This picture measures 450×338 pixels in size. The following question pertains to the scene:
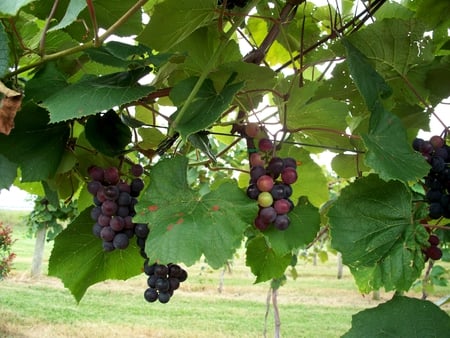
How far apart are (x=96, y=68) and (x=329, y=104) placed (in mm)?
448

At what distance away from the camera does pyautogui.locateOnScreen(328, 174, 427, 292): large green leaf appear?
2.63 feet

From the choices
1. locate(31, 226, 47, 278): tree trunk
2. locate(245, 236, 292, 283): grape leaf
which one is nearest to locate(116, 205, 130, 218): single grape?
locate(245, 236, 292, 283): grape leaf

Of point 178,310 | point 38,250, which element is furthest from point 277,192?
point 38,250

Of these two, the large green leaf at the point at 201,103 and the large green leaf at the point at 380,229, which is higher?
the large green leaf at the point at 201,103

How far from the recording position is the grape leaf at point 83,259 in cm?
94

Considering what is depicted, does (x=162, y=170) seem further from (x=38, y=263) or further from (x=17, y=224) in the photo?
(x=17, y=224)

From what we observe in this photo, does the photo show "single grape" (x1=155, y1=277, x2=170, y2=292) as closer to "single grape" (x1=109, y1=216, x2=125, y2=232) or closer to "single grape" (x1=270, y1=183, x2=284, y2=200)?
"single grape" (x1=109, y1=216, x2=125, y2=232)

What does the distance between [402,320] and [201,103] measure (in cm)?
48

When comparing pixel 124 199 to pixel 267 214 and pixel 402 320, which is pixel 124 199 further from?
pixel 402 320

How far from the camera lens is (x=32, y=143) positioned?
810 mm

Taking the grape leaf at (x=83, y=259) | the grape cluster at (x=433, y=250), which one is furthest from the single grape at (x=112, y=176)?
the grape cluster at (x=433, y=250)

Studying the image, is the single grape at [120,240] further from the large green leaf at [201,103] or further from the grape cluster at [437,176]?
the grape cluster at [437,176]

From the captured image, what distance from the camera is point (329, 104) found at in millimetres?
928

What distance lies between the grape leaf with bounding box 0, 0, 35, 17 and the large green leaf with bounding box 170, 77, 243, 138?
0.87 feet
